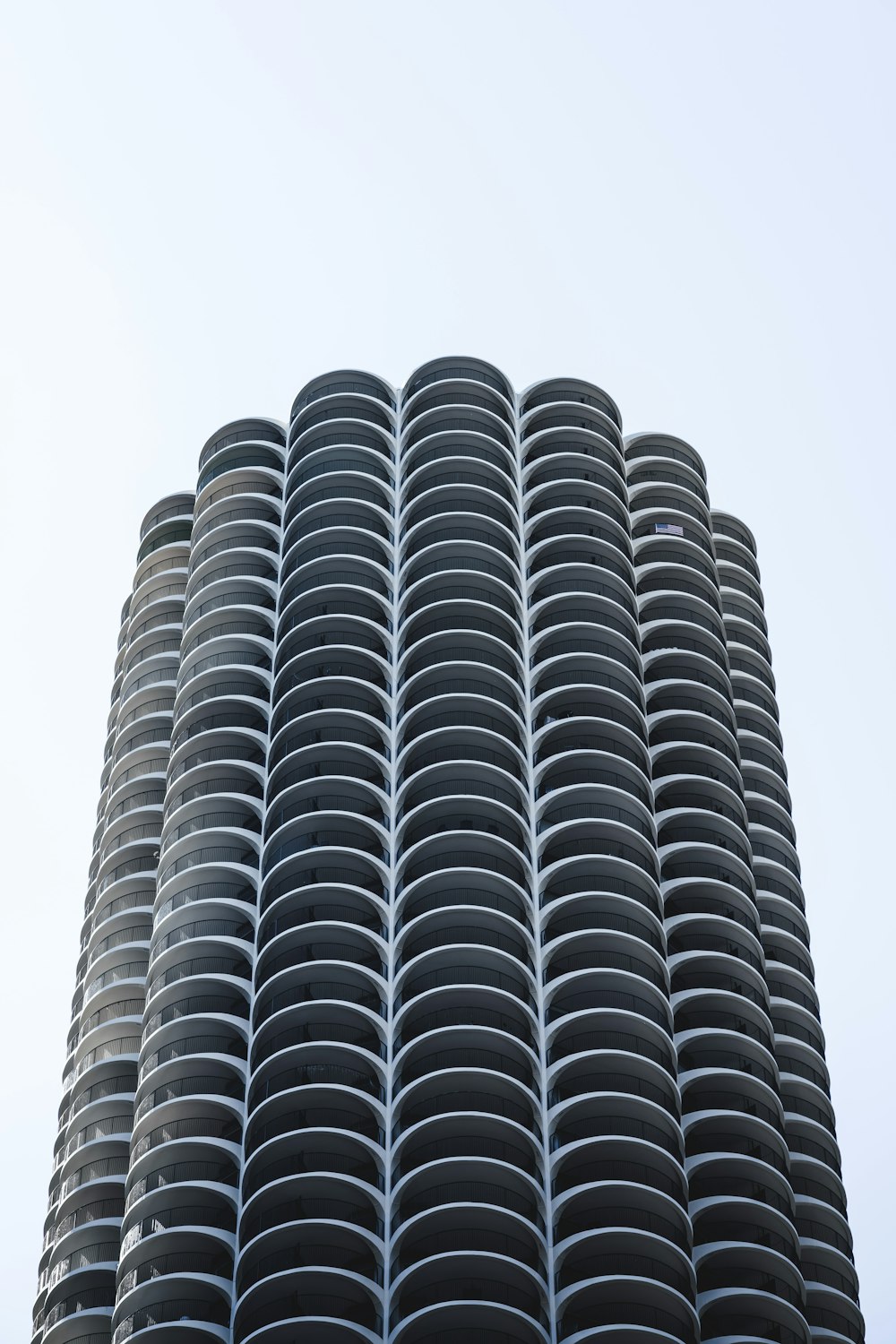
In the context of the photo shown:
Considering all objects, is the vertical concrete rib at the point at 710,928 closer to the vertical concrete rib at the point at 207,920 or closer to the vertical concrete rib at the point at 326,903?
the vertical concrete rib at the point at 326,903

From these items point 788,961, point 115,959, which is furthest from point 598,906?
point 115,959

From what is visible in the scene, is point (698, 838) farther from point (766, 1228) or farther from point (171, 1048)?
point (171, 1048)

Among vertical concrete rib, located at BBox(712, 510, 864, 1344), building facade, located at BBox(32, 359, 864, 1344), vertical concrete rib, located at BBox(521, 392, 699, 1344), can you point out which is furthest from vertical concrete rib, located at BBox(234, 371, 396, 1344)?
vertical concrete rib, located at BBox(712, 510, 864, 1344)

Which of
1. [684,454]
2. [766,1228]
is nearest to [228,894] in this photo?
[766,1228]

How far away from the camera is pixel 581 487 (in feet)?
376

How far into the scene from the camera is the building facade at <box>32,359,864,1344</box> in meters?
83.9

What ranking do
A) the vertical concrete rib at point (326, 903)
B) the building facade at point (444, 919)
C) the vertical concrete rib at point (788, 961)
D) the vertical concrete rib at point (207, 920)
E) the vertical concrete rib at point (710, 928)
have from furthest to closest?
1. the vertical concrete rib at point (788, 961)
2. the vertical concrete rib at point (710, 928)
3. the vertical concrete rib at point (207, 920)
4. the building facade at point (444, 919)
5. the vertical concrete rib at point (326, 903)

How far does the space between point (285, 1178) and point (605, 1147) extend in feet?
42.7

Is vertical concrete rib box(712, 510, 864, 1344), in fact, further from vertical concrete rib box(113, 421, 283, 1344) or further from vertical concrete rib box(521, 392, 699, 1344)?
vertical concrete rib box(113, 421, 283, 1344)

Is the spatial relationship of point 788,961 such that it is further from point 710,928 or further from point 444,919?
point 444,919

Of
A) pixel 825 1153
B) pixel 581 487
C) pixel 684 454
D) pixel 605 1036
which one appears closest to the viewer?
pixel 605 1036

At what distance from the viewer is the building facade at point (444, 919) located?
83.9 m

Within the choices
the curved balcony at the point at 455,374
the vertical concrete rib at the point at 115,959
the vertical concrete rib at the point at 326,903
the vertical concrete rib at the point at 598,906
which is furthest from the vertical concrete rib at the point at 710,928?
the vertical concrete rib at the point at 115,959

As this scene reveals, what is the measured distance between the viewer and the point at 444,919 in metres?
92.4
